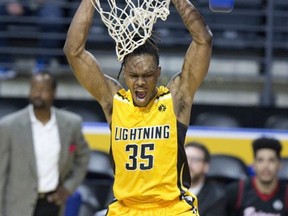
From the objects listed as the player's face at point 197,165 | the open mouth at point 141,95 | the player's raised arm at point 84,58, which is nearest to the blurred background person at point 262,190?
the player's face at point 197,165

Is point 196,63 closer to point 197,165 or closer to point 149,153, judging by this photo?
point 149,153

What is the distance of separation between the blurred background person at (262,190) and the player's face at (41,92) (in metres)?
1.55

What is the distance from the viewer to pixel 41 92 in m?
8.02

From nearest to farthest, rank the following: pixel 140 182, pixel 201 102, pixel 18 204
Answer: pixel 140 182 → pixel 18 204 → pixel 201 102

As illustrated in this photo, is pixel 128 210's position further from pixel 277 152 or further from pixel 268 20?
pixel 268 20

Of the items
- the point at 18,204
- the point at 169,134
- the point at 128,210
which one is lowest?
the point at 18,204

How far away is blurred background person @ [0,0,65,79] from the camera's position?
10625mm

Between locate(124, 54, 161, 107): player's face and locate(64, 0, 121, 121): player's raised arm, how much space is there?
0.25 m

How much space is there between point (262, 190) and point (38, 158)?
172 cm

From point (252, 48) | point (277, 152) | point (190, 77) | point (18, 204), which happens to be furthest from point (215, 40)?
point (190, 77)

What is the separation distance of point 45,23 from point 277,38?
2410mm

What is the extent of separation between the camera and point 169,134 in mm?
5586

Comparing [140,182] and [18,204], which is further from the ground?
[140,182]

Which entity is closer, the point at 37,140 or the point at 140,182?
the point at 140,182
